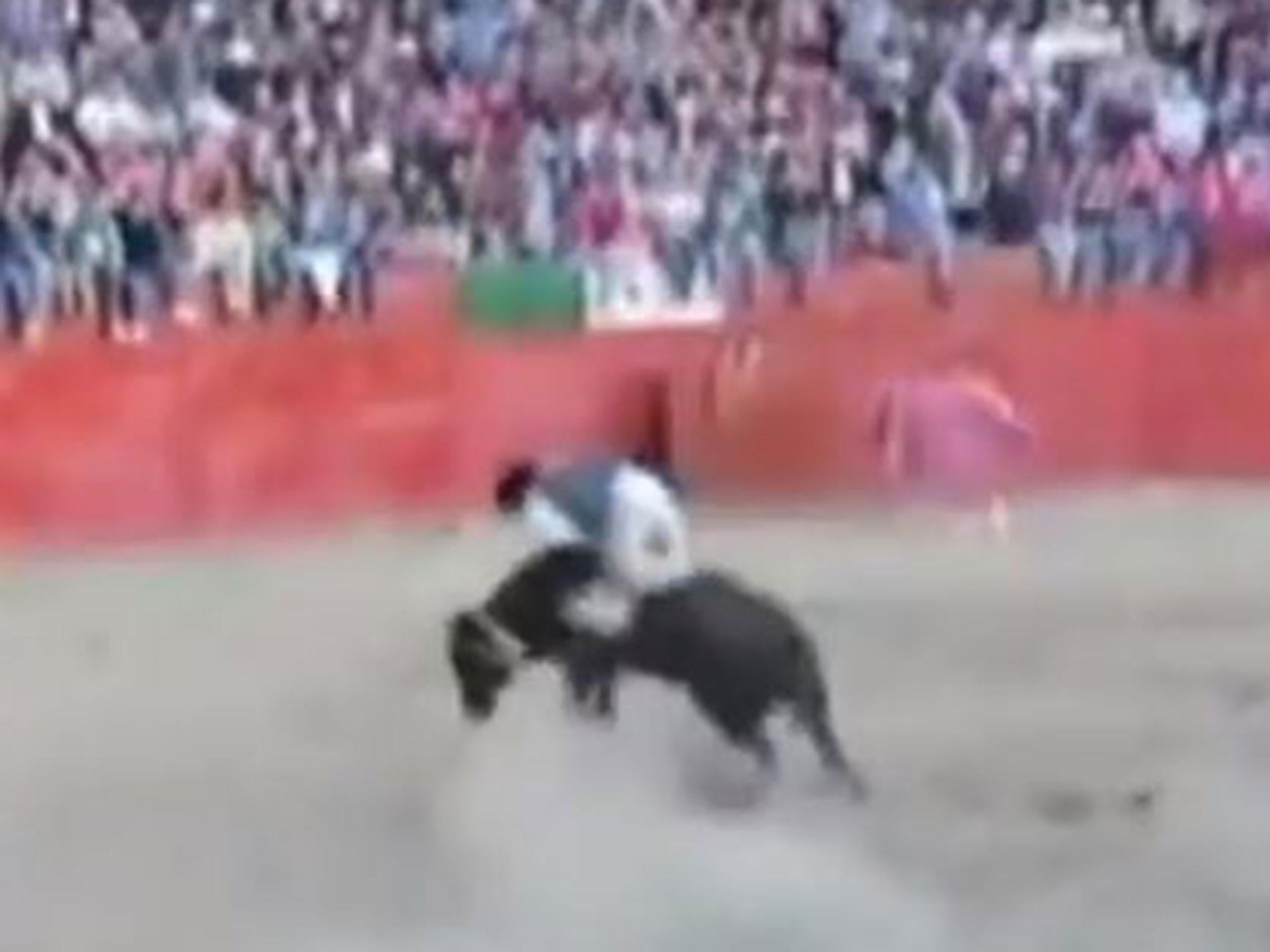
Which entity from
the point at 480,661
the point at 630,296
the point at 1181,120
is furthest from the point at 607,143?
the point at 480,661

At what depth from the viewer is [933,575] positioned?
328 inches

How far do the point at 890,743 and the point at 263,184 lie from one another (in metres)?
3.26

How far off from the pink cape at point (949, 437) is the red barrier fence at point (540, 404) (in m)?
0.10

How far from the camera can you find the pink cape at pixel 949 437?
926cm

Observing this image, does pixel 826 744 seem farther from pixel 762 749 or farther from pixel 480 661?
pixel 480 661

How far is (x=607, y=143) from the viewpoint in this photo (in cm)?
946

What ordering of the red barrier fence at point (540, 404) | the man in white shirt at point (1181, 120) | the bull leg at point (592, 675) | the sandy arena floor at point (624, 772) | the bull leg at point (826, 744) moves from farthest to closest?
1. the man in white shirt at point (1181, 120)
2. the red barrier fence at point (540, 404)
3. the bull leg at point (826, 744)
4. the bull leg at point (592, 675)
5. the sandy arena floor at point (624, 772)

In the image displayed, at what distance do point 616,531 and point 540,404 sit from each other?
396 cm

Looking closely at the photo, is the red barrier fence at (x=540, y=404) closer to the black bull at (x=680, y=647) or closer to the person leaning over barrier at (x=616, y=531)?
the black bull at (x=680, y=647)

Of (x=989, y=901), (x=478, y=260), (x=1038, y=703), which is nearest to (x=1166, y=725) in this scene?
(x=1038, y=703)

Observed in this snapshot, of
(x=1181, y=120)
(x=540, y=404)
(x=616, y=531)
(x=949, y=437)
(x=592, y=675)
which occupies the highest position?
(x=1181, y=120)

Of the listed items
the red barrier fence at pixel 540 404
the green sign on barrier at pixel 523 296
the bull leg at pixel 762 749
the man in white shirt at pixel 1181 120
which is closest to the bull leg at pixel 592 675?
the bull leg at pixel 762 749

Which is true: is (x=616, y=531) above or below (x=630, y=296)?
above

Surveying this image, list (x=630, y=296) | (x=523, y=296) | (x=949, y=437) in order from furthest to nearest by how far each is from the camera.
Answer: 1. (x=949, y=437)
2. (x=630, y=296)
3. (x=523, y=296)
